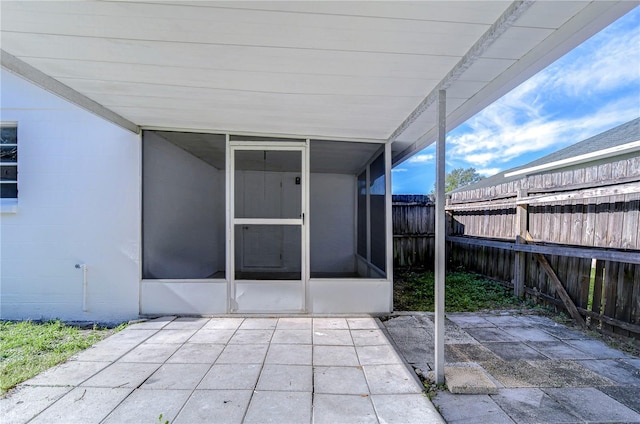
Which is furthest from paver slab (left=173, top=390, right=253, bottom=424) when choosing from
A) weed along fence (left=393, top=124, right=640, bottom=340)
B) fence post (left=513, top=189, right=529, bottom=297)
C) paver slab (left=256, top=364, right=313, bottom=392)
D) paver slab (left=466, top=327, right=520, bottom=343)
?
fence post (left=513, top=189, right=529, bottom=297)

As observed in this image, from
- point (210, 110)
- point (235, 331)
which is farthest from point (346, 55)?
point (235, 331)

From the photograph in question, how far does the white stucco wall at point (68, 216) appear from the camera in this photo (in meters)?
3.44

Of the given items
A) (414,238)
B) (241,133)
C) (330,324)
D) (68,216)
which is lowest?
(330,324)

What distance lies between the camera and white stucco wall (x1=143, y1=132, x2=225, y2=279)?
3.62 m

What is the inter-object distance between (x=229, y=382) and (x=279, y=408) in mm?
493

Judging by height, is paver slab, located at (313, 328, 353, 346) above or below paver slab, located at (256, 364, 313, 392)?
below

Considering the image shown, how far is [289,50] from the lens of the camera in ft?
6.00

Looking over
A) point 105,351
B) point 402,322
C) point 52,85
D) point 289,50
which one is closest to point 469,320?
point 402,322

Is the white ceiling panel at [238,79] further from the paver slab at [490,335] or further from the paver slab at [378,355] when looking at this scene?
the paver slab at [490,335]

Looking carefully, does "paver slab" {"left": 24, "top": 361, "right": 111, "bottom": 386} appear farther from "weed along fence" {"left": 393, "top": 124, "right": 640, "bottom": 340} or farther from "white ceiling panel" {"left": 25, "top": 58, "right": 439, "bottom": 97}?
"weed along fence" {"left": 393, "top": 124, "right": 640, "bottom": 340}

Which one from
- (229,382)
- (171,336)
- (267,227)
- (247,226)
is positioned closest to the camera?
(229,382)

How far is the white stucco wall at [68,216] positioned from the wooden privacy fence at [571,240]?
493 centimetres

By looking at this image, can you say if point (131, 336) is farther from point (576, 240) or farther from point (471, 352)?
point (576, 240)

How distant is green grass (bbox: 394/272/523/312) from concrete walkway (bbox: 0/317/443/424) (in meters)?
1.40
